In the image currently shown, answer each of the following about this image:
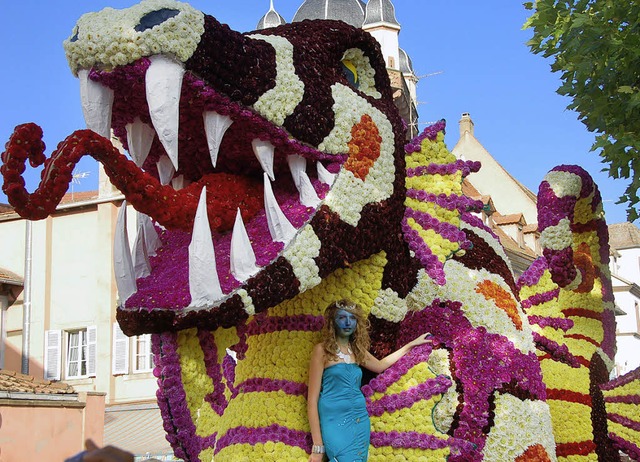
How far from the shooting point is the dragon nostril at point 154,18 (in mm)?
2705

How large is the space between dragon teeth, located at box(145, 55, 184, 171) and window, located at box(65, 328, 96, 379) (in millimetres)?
18221

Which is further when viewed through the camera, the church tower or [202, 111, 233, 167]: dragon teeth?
the church tower

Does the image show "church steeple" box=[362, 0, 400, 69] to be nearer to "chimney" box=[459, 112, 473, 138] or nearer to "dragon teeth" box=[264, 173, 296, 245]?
"chimney" box=[459, 112, 473, 138]

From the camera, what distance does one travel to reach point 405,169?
3.44 m

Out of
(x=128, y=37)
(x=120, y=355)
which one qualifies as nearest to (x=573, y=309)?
(x=128, y=37)

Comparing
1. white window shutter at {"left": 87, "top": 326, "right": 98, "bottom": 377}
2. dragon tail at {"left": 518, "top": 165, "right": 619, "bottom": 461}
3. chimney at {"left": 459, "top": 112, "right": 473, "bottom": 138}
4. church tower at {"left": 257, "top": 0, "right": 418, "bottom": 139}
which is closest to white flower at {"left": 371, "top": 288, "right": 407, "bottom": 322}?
dragon tail at {"left": 518, "top": 165, "right": 619, "bottom": 461}

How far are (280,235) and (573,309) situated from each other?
219 cm

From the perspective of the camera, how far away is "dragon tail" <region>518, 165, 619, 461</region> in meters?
4.08

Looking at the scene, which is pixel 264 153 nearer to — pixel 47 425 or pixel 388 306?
pixel 388 306

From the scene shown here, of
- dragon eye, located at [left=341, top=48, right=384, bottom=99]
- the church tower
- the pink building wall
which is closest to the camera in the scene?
dragon eye, located at [left=341, top=48, right=384, bottom=99]

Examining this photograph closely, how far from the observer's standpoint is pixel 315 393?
3.03 meters

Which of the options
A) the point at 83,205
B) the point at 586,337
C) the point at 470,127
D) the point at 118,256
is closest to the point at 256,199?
A: the point at 118,256

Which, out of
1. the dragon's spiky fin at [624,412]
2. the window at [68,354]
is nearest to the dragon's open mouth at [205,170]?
the dragon's spiky fin at [624,412]

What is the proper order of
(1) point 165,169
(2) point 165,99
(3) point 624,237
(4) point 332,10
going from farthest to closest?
(3) point 624,237
(4) point 332,10
(1) point 165,169
(2) point 165,99
